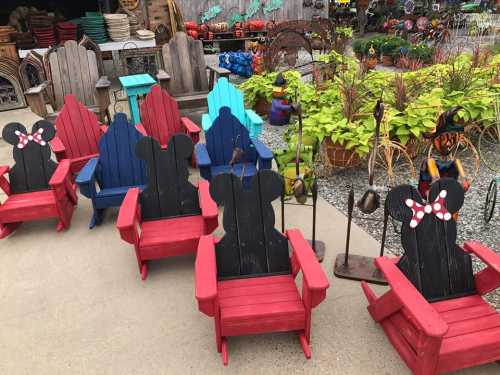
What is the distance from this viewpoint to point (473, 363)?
1.88 metres

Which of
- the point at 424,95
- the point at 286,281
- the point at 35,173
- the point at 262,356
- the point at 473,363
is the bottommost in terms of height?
the point at 262,356

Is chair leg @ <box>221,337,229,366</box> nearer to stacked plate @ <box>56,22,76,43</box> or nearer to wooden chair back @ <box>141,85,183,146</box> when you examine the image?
wooden chair back @ <box>141,85,183,146</box>

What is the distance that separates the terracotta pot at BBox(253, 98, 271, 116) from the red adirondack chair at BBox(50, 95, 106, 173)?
8.88 ft

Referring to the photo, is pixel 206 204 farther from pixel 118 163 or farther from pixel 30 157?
pixel 30 157

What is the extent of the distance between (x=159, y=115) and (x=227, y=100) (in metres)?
0.82

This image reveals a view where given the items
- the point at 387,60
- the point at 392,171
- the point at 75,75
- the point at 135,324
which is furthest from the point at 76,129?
the point at 387,60

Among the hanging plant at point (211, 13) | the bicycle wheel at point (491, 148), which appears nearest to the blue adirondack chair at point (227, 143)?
the bicycle wheel at point (491, 148)

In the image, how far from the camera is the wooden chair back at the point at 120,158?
3508 millimetres

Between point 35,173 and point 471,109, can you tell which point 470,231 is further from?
point 35,173

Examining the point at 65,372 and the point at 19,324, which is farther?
the point at 19,324

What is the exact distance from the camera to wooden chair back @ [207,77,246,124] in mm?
4516

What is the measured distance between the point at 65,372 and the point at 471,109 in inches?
186

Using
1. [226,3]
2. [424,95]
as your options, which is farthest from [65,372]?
[226,3]

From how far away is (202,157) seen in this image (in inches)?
139
